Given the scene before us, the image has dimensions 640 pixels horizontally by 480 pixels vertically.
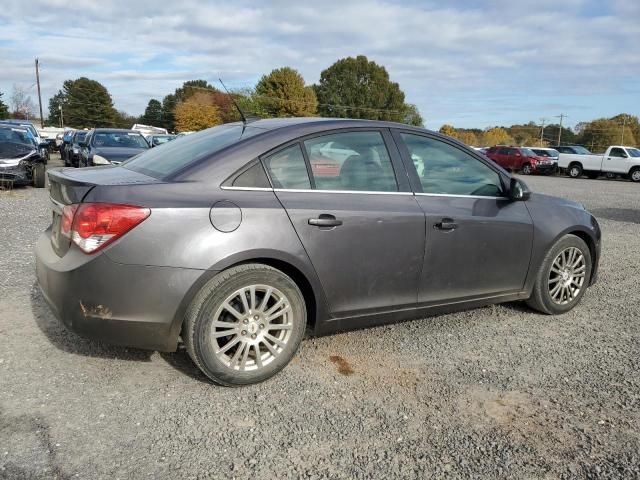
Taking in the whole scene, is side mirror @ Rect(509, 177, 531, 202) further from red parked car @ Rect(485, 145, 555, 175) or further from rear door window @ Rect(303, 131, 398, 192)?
red parked car @ Rect(485, 145, 555, 175)

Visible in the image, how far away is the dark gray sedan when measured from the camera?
9.73ft

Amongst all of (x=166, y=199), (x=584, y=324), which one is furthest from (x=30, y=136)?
(x=584, y=324)

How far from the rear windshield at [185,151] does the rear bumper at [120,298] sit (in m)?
0.64

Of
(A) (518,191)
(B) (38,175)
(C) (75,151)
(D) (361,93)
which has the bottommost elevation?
(B) (38,175)

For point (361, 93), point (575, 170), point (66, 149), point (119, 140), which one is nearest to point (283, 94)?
point (361, 93)

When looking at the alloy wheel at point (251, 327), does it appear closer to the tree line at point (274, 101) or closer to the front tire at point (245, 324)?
the front tire at point (245, 324)

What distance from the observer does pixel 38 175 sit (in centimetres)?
1348

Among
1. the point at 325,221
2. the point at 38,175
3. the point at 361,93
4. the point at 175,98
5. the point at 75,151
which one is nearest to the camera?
the point at 325,221

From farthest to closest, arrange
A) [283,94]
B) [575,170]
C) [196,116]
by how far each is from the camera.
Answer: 1. [196,116]
2. [283,94]
3. [575,170]

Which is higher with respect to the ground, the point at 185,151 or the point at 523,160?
the point at 185,151

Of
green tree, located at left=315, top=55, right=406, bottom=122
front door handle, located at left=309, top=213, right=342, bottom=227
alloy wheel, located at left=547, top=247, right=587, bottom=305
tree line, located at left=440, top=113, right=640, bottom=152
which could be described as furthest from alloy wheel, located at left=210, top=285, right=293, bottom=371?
green tree, located at left=315, top=55, right=406, bottom=122

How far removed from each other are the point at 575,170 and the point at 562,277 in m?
27.2

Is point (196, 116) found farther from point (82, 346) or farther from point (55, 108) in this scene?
point (82, 346)

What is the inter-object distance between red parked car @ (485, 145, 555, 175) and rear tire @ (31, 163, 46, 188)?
76.9 feet
